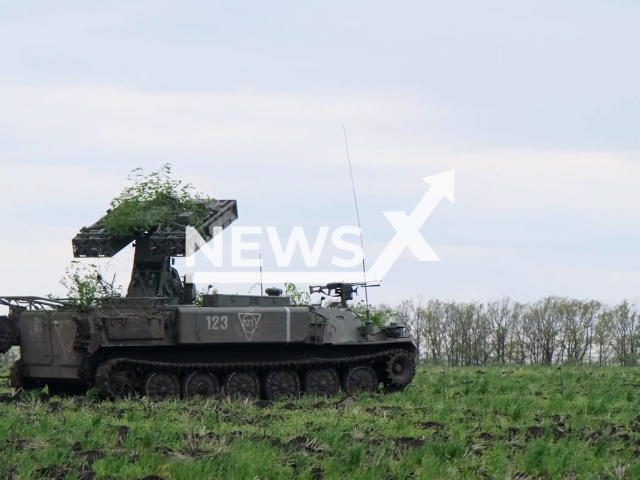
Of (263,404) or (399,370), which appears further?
(399,370)

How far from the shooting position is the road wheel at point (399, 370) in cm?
2255

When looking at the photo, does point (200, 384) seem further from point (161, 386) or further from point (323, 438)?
point (323, 438)

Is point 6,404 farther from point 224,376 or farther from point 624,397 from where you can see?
point 624,397

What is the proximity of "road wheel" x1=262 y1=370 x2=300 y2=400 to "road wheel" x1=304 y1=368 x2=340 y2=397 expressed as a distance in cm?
27

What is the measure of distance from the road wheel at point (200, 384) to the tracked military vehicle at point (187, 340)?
0.06 feet

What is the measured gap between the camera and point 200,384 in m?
20.0

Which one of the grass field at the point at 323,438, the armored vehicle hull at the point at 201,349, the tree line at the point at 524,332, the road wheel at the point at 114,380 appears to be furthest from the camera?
the tree line at the point at 524,332

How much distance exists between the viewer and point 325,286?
23.0 m

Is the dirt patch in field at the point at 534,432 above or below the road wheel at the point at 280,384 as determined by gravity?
below

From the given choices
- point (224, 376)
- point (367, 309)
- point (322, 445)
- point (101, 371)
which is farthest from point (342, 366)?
point (322, 445)

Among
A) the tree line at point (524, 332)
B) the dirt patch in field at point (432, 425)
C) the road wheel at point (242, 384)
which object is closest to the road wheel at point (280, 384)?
the road wheel at point (242, 384)

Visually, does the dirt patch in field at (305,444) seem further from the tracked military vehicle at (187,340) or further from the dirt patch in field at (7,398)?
the dirt patch in field at (7,398)

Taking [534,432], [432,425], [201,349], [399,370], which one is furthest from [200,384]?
[534,432]

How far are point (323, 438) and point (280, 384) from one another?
777cm
